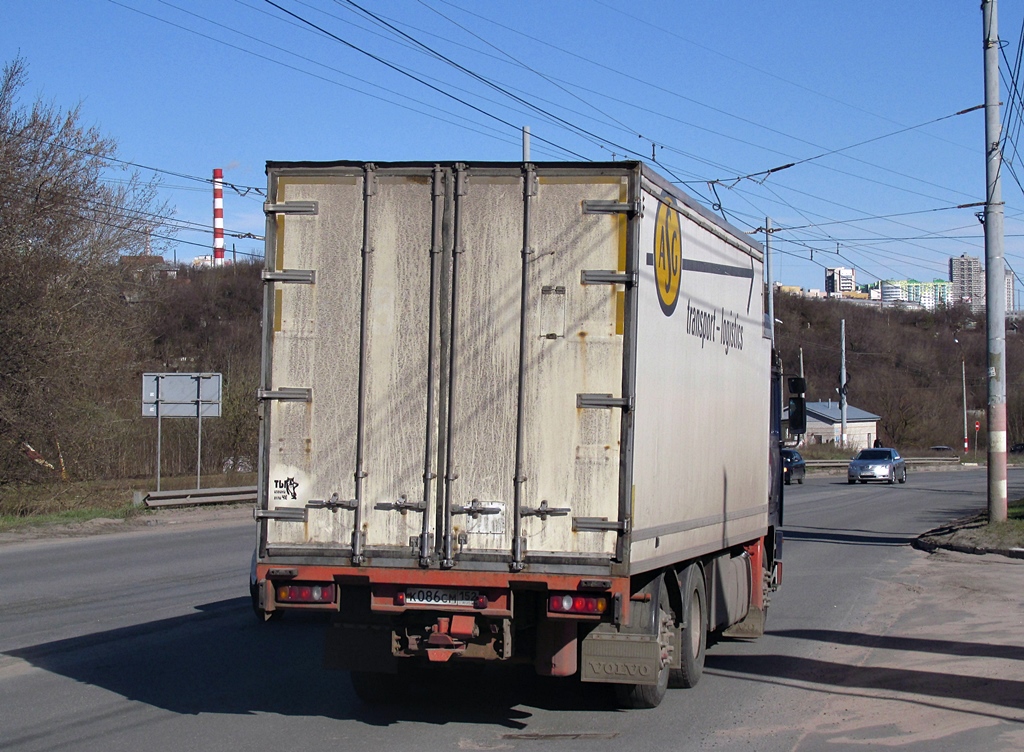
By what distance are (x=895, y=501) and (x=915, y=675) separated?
27.2 m

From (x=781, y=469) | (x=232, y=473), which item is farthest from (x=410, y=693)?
(x=232, y=473)

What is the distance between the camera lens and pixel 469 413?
6.43 m

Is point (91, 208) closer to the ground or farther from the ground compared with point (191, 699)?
farther from the ground

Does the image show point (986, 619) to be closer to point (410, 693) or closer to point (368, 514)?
point (410, 693)

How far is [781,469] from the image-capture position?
11461 millimetres

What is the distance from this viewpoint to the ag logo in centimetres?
680

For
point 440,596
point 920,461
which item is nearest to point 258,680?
point 440,596

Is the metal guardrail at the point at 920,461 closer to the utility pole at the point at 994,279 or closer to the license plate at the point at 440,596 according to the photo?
the utility pole at the point at 994,279

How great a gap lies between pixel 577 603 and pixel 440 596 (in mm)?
791

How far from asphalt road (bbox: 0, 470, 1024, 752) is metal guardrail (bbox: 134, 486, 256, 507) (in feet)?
34.5

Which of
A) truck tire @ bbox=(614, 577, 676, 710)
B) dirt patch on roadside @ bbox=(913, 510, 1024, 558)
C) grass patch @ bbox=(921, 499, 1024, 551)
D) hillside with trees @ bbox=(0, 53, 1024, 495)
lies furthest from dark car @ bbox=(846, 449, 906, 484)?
truck tire @ bbox=(614, 577, 676, 710)

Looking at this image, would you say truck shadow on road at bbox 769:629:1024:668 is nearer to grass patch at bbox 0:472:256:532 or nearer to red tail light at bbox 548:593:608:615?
red tail light at bbox 548:593:608:615

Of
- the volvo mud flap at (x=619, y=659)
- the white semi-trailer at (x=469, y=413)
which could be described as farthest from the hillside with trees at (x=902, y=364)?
the white semi-trailer at (x=469, y=413)

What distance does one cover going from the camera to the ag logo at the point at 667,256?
6.80 metres
